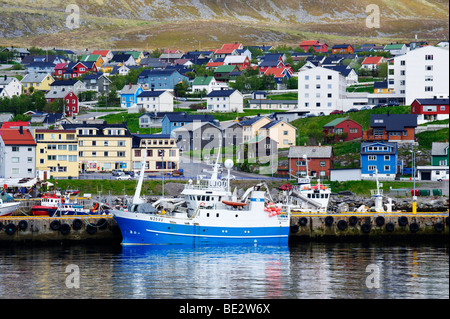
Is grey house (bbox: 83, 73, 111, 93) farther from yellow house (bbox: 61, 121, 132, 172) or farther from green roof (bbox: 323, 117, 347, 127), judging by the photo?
green roof (bbox: 323, 117, 347, 127)

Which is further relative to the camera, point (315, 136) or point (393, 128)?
point (315, 136)

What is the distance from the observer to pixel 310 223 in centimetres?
6762

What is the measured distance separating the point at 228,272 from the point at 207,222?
11945mm

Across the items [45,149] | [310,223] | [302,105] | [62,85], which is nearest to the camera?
[310,223]

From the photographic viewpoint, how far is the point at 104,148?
3944 inches

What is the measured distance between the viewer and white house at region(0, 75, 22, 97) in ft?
514

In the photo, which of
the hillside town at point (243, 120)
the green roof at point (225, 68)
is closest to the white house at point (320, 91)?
the hillside town at point (243, 120)

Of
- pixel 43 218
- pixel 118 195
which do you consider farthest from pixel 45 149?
pixel 43 218

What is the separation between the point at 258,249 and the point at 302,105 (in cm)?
7178

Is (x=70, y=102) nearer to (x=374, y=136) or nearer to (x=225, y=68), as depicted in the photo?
(x=225, y=68)

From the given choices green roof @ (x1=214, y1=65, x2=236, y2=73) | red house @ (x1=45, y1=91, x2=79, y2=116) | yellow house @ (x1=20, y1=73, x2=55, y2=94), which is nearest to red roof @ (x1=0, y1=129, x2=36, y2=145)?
red house @ (x1=45, y1=91, x2=79, y2=116)

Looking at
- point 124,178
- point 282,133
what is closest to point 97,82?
point 282,133
